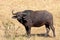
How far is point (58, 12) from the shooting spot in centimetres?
1969

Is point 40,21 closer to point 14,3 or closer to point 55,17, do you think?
point 55,17

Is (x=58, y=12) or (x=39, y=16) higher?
(x=39, y=16)

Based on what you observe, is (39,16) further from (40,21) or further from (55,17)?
(55,17)

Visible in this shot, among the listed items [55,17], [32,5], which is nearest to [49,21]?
[55,17]

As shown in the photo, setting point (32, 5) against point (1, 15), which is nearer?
point (1, 15)

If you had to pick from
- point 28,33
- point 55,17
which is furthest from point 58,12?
point 28,33

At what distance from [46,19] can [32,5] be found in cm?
783

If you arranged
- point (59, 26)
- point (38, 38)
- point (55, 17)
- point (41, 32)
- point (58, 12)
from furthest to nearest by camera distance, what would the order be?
1. point (58, 12)
2. point (55, 17)
3. point (59, 26)
4. point (41, 32)
5. point (38, 38)

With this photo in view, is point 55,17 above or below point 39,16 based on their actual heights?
below

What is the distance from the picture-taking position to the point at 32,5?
71.7 feet

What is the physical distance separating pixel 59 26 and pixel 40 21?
8.21ft

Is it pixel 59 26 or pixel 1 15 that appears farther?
pixel 1 15

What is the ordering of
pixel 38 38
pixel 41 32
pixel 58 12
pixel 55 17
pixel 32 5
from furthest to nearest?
pixel 32 5
pixel 58 12
pixel 55 17
pixel 41 32
pixel 38 38

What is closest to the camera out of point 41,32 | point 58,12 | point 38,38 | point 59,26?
point 38,38
